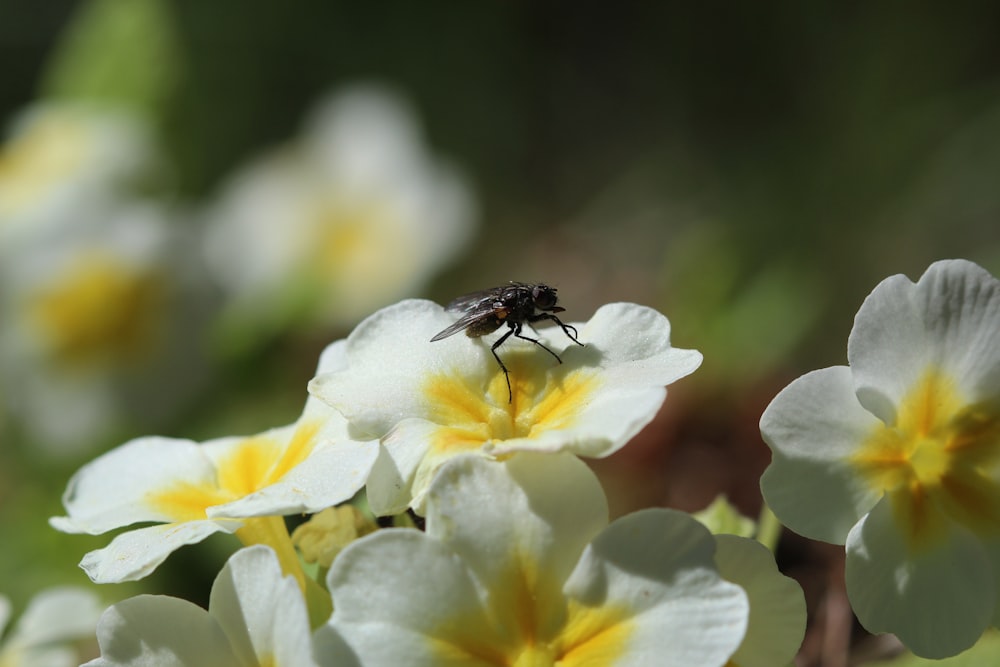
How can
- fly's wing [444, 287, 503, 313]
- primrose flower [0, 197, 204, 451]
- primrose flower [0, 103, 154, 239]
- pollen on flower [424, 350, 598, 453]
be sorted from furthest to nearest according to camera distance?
primrose flower [0, 103, 154, 239] → primrose flower [0, 197, 204, 451] → fly's wing [444, 287, 503, 313] → pollen on flower [424, 350, 598, 453]

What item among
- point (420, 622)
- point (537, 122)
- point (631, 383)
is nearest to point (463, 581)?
point (420, 622)

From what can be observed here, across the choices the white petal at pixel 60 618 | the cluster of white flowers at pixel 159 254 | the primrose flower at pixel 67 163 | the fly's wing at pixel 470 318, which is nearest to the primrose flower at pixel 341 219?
Answer: the cluster of white flowers at pixel 159 254

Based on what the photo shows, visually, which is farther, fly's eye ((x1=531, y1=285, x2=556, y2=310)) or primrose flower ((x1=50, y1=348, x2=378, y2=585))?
fly's eye ((x1=531, y1=285, x2=556, y2=310))

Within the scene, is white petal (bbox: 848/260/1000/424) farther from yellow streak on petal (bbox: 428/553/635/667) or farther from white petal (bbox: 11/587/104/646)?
white petal (bbox: 11/587/104/646)

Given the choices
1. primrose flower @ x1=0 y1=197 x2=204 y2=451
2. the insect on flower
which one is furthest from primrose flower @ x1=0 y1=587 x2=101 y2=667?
primrose flower @ x1=0 y1=197 x2=204 y2=451

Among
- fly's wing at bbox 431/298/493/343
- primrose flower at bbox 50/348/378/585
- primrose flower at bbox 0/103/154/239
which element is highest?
primrose flower at bbox 0/103/154/239


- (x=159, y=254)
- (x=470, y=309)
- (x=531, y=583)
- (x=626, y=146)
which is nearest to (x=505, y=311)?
(x=470, y=309)

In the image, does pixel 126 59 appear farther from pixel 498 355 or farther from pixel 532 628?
pixel 532 628
